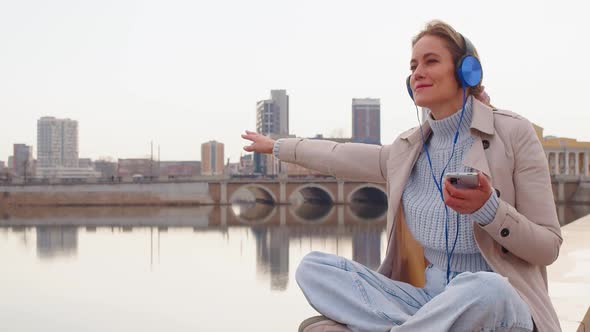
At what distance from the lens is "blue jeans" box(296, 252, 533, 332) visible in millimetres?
1603

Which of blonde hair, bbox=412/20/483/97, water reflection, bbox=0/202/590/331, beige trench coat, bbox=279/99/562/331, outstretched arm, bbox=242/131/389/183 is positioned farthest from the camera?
water reflection, bbox=0/202/590/331

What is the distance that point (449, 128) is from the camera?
6.88 ft

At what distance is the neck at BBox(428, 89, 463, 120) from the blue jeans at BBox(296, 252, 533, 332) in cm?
52

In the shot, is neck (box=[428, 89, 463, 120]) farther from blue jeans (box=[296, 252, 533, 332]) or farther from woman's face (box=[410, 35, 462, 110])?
blue jeans (box=[296, 252, 533, 332])

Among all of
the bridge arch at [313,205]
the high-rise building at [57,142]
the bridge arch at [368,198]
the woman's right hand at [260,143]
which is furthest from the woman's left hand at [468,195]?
the high-rise building at [57,142]

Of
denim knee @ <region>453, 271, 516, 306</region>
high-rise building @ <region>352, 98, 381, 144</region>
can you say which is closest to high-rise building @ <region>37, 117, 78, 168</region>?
high-rise building @ <region>352, 98, 381, 144</region>

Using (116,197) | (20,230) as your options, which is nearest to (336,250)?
(20,230)

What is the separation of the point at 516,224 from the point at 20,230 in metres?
24.5

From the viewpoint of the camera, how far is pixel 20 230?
23594 millimetres

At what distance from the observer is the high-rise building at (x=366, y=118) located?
71.1m

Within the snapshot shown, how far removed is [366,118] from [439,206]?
71283 millimetres

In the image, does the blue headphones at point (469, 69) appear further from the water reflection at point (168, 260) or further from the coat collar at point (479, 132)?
the water reflection at point (168, 260)

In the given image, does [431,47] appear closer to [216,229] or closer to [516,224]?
[516,224]

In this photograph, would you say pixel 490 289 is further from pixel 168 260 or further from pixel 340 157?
pixel 168 260
